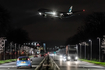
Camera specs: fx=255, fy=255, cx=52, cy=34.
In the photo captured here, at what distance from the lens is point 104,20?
312 ft

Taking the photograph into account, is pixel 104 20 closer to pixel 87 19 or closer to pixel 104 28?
pixel 104 28

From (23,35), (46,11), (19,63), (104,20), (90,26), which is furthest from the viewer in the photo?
(23,35)

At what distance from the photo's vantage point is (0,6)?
6994cm

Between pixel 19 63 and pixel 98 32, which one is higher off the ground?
pixel 98 32

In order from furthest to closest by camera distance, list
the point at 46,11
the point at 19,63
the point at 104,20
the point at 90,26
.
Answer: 1. the point at 90,26
2. the point at 104,20
3. the point at 46,11
4. the point at 19,63

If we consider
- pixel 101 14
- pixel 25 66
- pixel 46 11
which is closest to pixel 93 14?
pixel 101 14

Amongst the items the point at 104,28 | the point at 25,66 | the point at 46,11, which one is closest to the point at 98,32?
the point at 104,28

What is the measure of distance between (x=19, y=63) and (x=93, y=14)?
71560 millimetres

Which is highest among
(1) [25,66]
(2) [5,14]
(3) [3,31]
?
(2) [5,14]

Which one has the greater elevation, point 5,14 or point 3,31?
point 5,14

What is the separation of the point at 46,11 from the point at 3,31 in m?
12.8

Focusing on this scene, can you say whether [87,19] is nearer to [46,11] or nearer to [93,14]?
[93,14]

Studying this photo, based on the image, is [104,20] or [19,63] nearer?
[19,63]

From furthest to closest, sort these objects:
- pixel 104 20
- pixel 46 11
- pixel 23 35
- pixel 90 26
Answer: pixel 23 35, pixel 90 26, pixel 104 20, pixel 46 11
